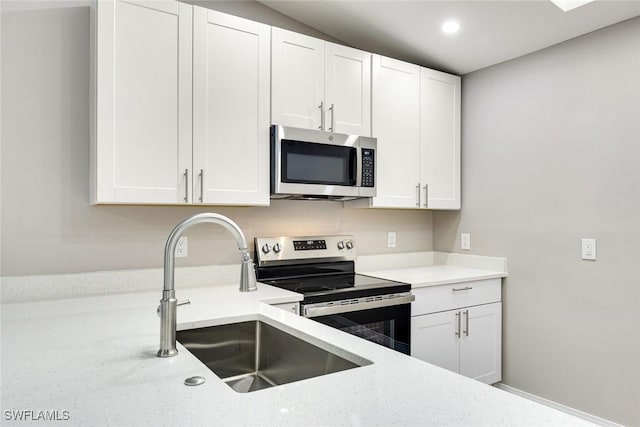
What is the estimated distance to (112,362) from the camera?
1110 millimetres

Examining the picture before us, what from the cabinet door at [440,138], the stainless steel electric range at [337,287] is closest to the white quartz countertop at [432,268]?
the stainless steel electric range at [337,287]

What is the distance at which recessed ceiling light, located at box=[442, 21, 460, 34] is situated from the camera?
8.44 ft

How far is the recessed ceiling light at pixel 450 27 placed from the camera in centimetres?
257

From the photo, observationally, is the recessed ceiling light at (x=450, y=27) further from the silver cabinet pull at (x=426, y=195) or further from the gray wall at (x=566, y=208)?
the silver cabinet pull at (x=426, y=195)

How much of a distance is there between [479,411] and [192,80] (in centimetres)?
189

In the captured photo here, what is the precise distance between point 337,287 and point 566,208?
4.77 ft

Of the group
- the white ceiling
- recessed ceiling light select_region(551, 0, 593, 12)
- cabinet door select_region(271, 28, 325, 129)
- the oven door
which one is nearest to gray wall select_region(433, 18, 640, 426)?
the white ceiling

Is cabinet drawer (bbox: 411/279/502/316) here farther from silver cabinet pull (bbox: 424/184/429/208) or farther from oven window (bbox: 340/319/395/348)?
silver cabinet pull (bbox: 424/184/429/208)

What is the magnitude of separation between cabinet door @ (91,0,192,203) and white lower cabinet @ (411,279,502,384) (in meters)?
1.51

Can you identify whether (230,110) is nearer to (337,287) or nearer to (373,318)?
(337,287)

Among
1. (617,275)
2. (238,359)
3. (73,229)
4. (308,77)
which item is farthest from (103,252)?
(617,275)

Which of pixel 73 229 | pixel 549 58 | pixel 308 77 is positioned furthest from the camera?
pixel 549 58

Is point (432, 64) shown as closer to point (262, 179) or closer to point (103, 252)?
point (262, 179)

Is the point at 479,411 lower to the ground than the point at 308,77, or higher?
lower
